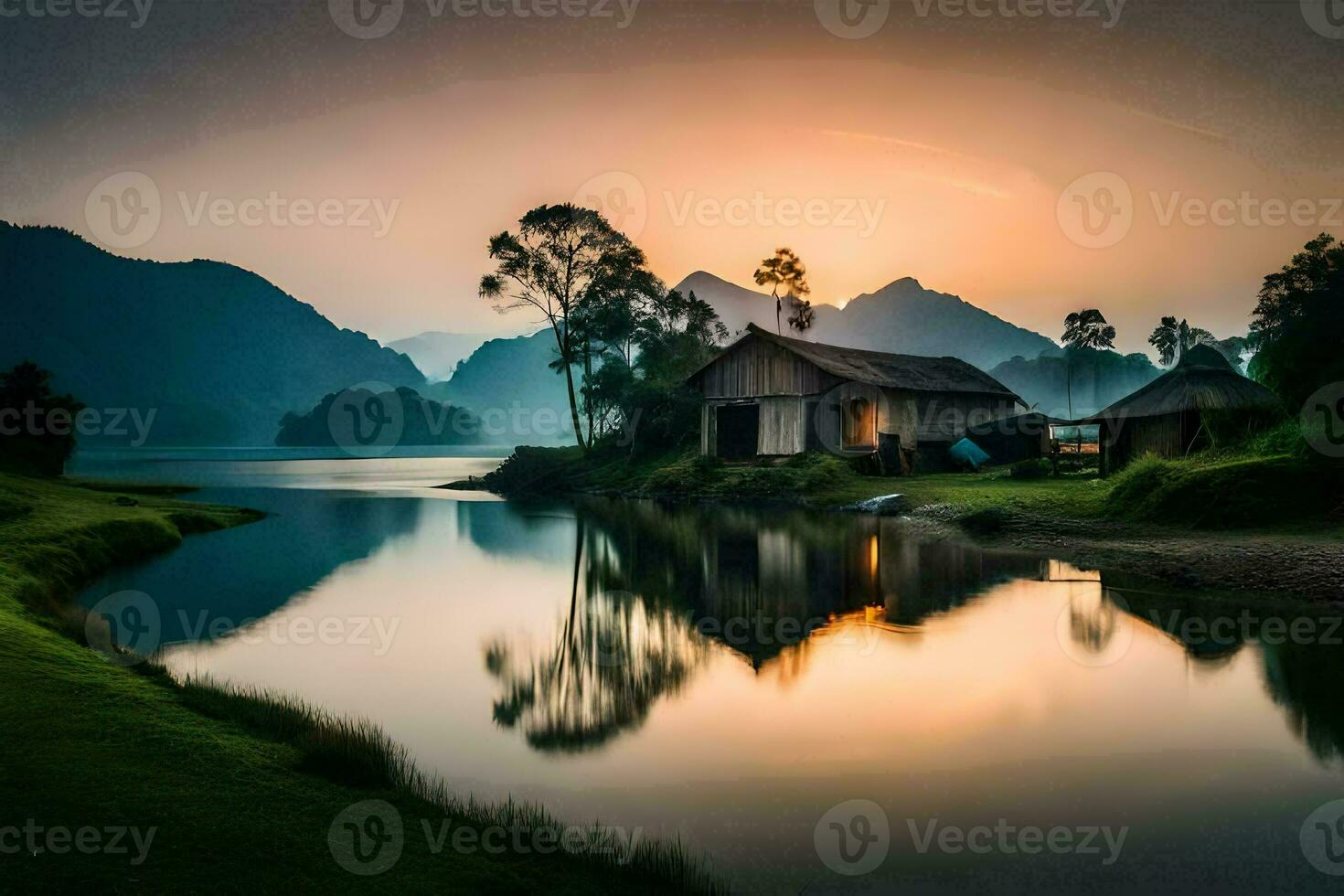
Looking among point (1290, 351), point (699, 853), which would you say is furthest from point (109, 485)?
point (1290, 351)

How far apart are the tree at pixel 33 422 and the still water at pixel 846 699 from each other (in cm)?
2022

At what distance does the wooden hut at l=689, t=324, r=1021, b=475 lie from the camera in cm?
4391

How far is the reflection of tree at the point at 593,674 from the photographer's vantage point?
989 cm

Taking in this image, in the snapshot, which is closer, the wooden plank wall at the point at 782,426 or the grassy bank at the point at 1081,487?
the grassy bank at the point at 1081,487

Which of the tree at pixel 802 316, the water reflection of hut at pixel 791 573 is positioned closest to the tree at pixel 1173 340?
the tree at pixel 802 316

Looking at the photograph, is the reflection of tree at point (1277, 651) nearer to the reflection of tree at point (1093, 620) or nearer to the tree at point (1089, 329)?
the reflection of tree at point (1093, 620)

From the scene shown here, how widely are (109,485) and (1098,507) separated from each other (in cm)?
4612

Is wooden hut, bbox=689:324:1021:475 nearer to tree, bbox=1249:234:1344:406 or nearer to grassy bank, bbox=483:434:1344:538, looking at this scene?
grassy bank, bbox=483:434:1344:538

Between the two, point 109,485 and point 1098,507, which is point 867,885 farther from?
point 109,485

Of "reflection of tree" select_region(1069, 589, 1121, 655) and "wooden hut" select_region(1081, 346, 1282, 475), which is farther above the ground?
"wooden hut" select_region(1081, 346, 1282, 475)

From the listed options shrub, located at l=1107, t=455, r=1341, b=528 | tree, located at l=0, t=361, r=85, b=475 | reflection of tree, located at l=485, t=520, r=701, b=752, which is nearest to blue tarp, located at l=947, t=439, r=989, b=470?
shrub, located at l=1107, t=455, r=1341, b=528

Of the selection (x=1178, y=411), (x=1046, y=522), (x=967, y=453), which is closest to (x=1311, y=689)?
(x=1046, y=522)

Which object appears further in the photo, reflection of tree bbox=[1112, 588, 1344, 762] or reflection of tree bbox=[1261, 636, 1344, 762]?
reflection of tree bbox=[1112, 588, 1344, 762]

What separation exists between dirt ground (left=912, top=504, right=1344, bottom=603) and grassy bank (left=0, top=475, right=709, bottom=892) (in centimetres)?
1451
